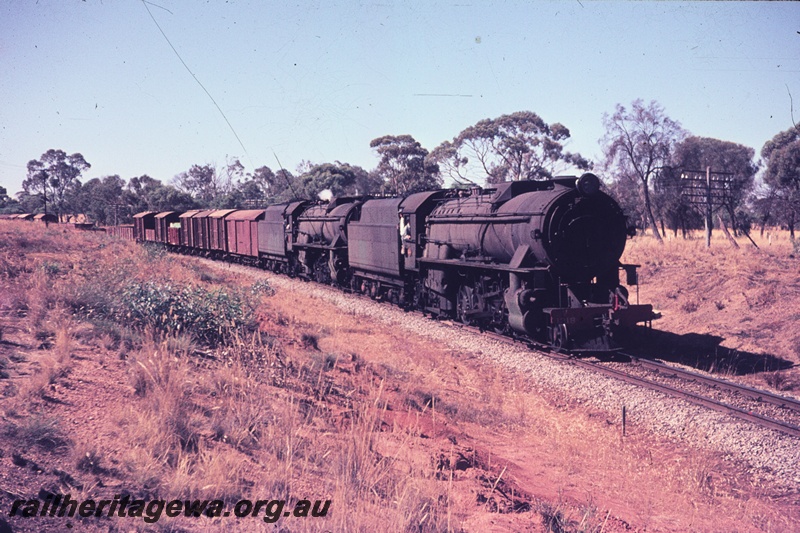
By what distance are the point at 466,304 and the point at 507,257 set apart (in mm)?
2457

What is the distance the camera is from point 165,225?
4853cm

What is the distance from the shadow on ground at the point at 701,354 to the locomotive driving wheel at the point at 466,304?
397 cm

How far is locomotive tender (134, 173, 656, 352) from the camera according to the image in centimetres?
1238

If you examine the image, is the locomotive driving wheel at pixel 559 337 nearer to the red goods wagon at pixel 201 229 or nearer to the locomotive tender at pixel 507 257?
the locomotive tender at pixel 507 257

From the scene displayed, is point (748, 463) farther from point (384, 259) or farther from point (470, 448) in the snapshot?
point (384, 259)

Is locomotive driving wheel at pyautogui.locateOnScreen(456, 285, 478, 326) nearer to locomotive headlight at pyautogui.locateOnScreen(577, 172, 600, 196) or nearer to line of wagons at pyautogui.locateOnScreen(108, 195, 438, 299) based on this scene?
line of wagons at pyautogui.locateOnScreen(108, 195, 438, 299)

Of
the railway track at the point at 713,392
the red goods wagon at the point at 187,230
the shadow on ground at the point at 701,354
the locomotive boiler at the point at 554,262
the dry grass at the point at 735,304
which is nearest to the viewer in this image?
the railway track at the point at 713,392

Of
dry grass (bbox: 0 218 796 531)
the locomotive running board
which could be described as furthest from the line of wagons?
dry grass (bbox: 0 218 796 531)

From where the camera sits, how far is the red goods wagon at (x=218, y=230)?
129 ft

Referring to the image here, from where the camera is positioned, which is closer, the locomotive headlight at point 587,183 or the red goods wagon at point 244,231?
the locomotive headlight at point 587,183

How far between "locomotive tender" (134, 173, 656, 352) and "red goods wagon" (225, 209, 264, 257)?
12.0 m

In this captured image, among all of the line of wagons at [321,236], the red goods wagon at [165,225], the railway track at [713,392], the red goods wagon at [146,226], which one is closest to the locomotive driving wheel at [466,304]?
the line of wagons at [321,236]

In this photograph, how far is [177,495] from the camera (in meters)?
4.51

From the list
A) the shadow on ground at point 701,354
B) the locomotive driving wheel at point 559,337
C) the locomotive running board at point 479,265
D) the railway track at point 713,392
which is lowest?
the shadow on ground at point 701,354
